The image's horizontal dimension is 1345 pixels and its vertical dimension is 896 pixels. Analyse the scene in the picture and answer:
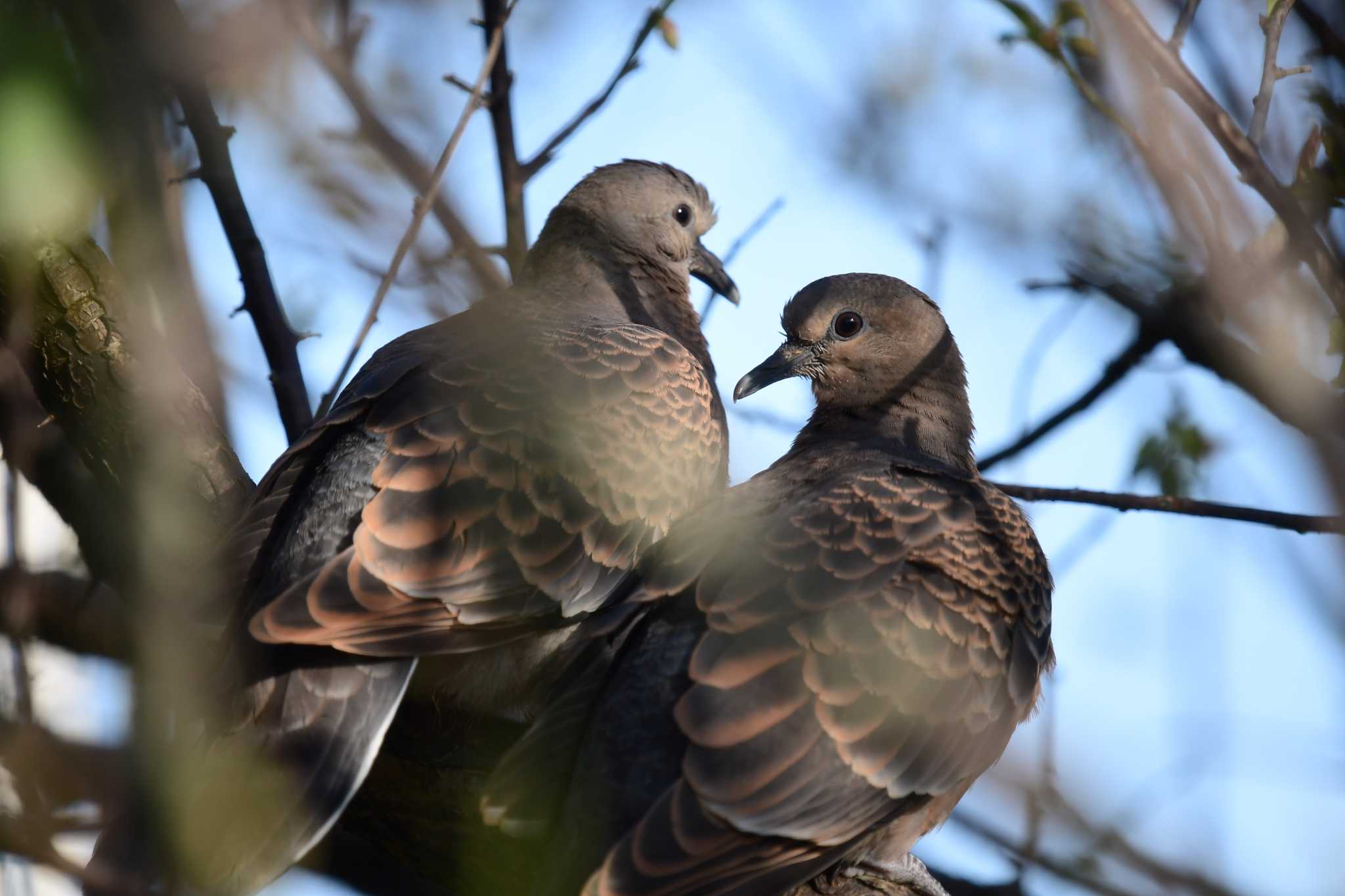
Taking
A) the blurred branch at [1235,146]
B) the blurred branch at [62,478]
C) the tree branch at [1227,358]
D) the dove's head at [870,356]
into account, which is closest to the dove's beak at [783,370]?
the dove's head at [870,356]

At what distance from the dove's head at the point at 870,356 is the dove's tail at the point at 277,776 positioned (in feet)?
7.05

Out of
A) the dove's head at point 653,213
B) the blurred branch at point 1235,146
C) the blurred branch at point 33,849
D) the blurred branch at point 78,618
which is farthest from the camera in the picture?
the dove's head at point 653,213

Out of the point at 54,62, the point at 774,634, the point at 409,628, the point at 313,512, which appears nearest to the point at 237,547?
the point at 313,512

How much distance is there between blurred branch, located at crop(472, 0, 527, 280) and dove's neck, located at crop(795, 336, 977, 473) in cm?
133

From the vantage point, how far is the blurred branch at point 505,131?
480cm

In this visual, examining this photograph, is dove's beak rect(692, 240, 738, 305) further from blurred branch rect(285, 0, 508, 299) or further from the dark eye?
blurred branch rect(285, 0, 508, 299)

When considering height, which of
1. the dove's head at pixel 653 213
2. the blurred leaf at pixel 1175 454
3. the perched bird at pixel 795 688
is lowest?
the perched bird at pixel 795 688

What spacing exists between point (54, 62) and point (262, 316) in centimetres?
273

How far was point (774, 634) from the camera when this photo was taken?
3627mm

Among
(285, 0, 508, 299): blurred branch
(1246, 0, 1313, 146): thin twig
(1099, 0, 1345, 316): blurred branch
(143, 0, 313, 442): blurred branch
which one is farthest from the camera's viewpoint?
(143, 0, 313, 442): blurred branch

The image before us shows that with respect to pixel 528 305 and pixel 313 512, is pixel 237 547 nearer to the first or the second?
pixel 313 512

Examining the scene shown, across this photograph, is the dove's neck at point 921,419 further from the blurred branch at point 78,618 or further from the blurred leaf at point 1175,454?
the blurred branch at point 78,618

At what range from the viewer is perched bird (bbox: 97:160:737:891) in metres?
3.37

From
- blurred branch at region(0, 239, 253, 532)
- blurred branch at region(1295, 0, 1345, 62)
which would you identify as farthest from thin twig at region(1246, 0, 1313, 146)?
blurred branch at region(0, 239, 253, 532)
